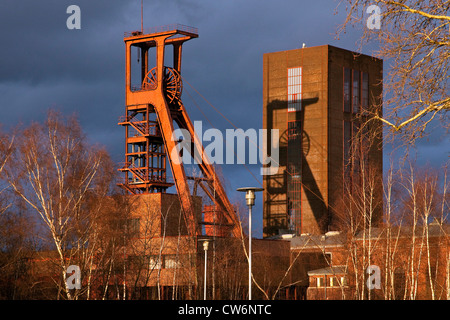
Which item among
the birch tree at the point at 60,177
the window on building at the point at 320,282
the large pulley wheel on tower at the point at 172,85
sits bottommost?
the window on building at the point at 320,282

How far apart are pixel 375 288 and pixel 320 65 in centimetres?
4271

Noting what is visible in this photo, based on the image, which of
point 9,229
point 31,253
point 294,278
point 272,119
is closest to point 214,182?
point 294,278

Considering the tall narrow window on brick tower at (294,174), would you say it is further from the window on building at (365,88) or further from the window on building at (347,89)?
the window on building at (365,88)

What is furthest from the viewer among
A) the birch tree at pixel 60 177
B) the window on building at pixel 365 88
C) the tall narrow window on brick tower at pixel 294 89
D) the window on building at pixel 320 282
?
the window on building at pixel 365 88

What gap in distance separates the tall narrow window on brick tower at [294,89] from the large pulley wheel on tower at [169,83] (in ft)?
72.3

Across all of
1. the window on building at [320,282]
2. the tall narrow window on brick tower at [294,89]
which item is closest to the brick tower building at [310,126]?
the tall narrow window on brick tower at [294,89]

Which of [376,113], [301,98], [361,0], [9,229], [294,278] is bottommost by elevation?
[294,278]

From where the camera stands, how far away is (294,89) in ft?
296

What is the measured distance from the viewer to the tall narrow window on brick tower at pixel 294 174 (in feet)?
287

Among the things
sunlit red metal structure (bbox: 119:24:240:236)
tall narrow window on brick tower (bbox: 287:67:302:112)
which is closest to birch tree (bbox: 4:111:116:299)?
sunlit red metal structure (bbox: 119:24:240:236)

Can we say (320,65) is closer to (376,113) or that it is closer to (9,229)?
(9,229)

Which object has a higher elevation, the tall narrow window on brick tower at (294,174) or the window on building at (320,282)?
the tall narrow window on brick tower at (294,174)

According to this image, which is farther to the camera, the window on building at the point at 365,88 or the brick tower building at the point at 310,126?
the window on building at the point at 365,88

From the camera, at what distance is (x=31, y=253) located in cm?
4981
